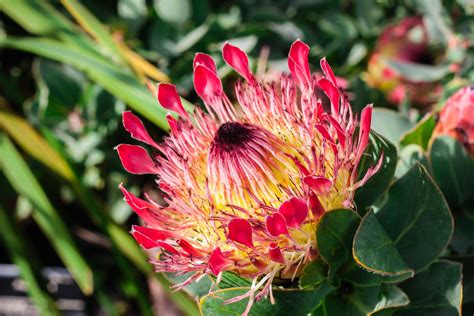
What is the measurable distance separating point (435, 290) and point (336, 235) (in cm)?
14

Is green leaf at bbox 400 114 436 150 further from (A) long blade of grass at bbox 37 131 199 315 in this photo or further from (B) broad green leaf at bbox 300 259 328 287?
(A) long blade of grass at bbox 37 131 199 315

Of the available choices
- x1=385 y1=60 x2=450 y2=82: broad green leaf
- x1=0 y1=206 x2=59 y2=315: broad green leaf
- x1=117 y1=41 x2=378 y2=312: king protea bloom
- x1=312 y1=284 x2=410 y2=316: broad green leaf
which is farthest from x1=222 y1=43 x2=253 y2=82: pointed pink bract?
x1=0 y1=206 x2=59 y2=315: broad green leaf

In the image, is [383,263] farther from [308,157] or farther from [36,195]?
[36,195]

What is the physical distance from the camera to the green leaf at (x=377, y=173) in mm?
592

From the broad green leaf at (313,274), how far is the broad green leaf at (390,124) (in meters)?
0.26

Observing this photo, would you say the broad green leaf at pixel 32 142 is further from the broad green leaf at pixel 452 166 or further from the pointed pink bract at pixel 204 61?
the broad green leaf at pixel 452 166

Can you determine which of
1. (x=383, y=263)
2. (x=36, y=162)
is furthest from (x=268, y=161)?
(x=36, y=162)

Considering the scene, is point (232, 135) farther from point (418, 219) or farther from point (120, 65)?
point (120, 65)

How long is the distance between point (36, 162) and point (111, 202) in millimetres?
186

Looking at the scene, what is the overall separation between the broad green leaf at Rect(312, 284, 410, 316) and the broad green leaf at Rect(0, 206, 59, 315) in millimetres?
722

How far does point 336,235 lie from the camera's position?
529mm

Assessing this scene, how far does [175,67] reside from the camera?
1054 millimetres

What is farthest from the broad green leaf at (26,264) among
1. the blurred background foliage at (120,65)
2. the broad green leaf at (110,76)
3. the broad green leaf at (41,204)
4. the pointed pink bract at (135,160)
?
the pointed pink bract at (135,160)

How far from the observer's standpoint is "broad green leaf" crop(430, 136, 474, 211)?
0.68 m
